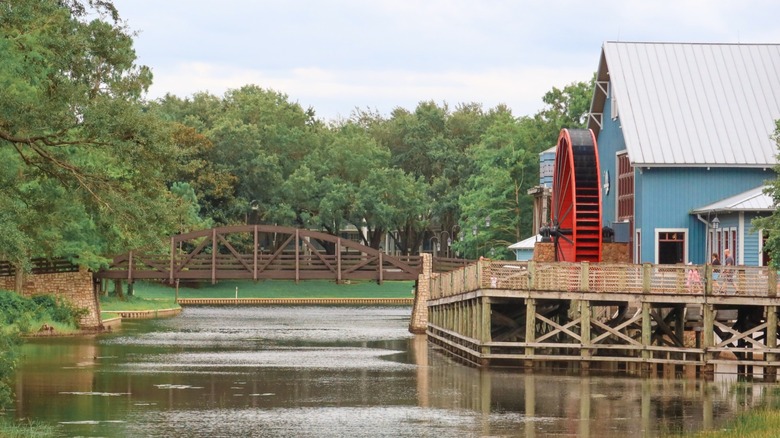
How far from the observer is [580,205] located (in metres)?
46.9

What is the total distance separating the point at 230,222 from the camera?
114688 millimetres

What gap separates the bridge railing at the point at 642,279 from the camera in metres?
40.4

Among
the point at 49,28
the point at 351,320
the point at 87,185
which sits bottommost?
the point at 351,320

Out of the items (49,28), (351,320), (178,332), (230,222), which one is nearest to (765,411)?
(49,28)

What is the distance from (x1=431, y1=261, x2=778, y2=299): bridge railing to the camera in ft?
132

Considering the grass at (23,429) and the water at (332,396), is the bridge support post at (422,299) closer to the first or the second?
the water at (332,396)

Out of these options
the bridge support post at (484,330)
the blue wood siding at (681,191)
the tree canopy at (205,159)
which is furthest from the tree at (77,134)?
the blue wood siding at (681,191)

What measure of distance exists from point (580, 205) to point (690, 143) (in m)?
6.34

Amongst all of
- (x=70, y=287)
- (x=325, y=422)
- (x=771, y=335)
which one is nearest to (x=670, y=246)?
(x=771, y=335)

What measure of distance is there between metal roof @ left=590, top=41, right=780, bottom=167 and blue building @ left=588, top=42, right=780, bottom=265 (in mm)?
35

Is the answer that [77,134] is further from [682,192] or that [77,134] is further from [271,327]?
[271,327]

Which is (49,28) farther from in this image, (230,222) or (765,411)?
(230,222)

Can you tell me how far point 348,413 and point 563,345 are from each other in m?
10.9

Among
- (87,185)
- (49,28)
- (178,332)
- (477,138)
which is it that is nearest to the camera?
(87,185)
